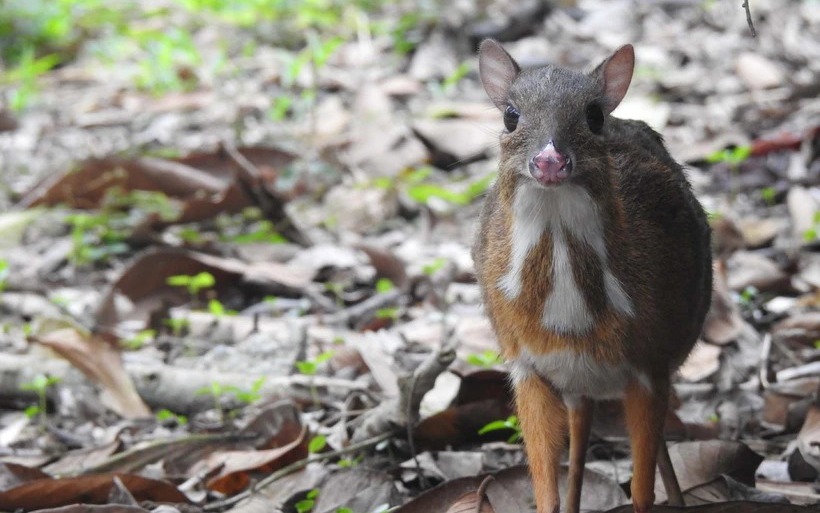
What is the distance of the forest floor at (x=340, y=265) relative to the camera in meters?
4.55

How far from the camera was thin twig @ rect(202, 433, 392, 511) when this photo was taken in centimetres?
440

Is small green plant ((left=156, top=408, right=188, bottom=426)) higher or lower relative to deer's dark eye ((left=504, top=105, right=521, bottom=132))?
lower

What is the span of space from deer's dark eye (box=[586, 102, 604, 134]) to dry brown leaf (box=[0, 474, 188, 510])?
2050mm

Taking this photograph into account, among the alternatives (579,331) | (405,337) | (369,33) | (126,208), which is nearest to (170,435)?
(405,337)

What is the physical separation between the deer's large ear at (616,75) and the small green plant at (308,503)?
1746 millimetres

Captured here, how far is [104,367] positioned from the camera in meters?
5.43

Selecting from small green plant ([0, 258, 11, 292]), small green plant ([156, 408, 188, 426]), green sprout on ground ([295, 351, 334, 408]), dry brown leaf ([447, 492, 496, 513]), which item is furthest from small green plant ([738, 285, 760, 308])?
small green plant ([0, 258, 11, 292])

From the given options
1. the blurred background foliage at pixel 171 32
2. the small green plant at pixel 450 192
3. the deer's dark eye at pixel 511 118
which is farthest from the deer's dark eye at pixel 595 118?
the blurred background foliage at pixel 171 32

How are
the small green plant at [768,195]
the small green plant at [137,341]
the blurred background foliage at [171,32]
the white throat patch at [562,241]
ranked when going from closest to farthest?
the white throat patch at [562,241], the small green plant at [137,341], the small green plant at [768,195], the blurred background foliage at [171,32]

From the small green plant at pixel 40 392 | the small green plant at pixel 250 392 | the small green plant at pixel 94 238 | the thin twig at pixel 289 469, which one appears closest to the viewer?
the thin twig at pixel 289 469

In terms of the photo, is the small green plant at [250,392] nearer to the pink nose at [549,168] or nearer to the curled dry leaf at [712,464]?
the curled dry leaf at [712,464]

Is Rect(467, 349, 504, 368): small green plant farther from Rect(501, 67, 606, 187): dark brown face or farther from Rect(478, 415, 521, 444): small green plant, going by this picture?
Rect(501, 67, 606, 187): dark brown face

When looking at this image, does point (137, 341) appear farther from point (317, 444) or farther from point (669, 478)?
point (669, 478)

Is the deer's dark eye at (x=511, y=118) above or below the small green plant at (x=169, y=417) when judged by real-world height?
above
